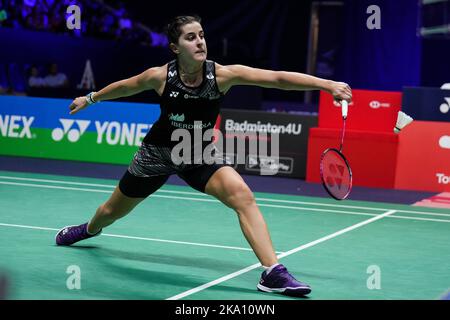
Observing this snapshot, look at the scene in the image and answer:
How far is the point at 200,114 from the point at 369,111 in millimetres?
5605

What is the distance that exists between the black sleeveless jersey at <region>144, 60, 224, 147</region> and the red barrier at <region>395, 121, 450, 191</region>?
5.43 m

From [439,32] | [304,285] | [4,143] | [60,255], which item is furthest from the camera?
[439,32]

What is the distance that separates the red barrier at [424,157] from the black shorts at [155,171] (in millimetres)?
5308

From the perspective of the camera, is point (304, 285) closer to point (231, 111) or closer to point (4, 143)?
point (231, 111)

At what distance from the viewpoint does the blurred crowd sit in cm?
1686

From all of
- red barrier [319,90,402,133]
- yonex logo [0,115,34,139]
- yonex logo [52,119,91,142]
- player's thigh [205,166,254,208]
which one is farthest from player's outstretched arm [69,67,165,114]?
yonex logo [0,115,34,139]

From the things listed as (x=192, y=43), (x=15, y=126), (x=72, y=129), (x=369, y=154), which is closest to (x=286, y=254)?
(x=192, y=43)

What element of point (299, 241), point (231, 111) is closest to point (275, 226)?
point (299, 241)

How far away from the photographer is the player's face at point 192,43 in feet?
17.2

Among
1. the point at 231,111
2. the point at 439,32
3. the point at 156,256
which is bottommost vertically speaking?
the point at 156,256

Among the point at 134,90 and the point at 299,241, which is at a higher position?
the point at 134,90

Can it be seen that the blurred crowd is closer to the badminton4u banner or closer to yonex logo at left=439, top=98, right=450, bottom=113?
the badminton4u banner

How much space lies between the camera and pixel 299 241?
6895mm

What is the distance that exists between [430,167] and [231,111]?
8.92ft
